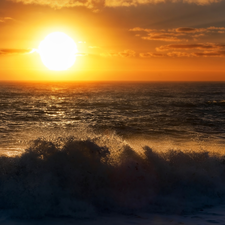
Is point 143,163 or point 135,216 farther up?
point 143,163

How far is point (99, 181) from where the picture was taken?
681cm

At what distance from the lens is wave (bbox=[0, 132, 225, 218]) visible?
5.97m

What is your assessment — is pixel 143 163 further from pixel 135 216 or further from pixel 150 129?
pixel 150 129

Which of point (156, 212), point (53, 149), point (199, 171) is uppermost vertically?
point (53, 149)

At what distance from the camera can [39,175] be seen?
6637 mm

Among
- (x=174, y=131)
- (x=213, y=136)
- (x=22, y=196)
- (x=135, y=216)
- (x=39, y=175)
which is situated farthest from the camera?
(x=174, y=131)

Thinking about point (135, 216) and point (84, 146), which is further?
point (84, 146)

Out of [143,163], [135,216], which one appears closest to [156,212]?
[135,216]

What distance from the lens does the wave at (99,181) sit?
19.6 feet

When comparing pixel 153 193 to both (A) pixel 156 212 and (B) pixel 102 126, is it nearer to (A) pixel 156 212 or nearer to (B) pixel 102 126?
(A) pixel 156 212

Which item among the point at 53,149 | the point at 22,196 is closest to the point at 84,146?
the point at 53,149

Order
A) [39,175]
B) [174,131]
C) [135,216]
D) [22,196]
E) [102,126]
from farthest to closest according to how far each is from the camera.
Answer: [102,126] < [174,131] < [39,175] < [22,196] < [135,216]

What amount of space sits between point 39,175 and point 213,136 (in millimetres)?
12777

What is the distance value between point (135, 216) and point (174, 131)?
480 inches
